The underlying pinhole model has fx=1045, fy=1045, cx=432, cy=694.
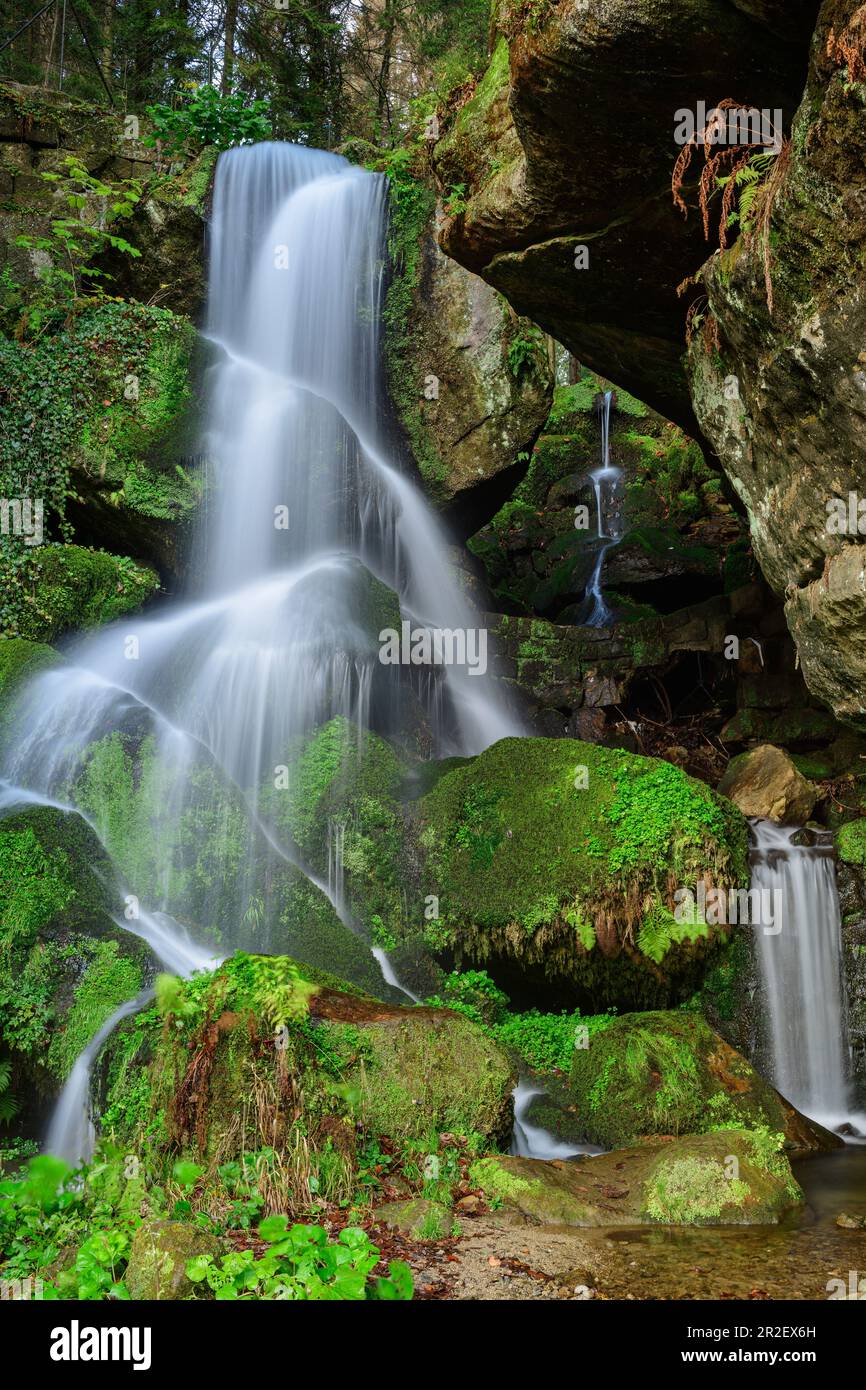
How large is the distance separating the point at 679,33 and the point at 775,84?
0.75 m

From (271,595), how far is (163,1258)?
8.23m

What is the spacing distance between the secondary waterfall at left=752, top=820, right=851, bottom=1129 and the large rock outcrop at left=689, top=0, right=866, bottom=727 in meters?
2.31

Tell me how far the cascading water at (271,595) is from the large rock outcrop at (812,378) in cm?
411

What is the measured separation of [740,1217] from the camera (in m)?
5.20

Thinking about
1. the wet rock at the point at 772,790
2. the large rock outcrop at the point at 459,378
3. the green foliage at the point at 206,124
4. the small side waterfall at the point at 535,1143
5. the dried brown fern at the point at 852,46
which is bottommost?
the small side waterfall at the point at 535,1143

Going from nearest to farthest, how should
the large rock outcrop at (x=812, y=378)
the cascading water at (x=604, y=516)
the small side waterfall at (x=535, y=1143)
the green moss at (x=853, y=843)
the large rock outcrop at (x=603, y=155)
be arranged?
the large rock outcrop at (x=812, y=378), the large rock outcrop at (x=603, y=155), the small side waterfall at (x=535, y=1143), the green moss at (x=853, y=843), the cascading water at (x=604, y=516)

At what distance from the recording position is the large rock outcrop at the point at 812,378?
550cm

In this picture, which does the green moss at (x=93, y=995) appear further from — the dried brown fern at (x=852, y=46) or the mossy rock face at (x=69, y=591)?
the dried brown fern at (x=852, y=46)

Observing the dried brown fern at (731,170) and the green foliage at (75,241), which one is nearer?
the dried brown fern at (731,170)

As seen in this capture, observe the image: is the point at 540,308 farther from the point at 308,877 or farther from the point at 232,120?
the point at 232,120

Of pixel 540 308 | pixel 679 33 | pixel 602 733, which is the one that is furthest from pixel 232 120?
pixel 679 33

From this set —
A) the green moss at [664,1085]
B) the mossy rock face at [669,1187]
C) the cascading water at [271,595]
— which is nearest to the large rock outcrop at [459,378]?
the cascading water at [271,595]

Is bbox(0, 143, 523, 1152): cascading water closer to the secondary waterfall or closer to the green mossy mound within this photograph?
the green mossy mound

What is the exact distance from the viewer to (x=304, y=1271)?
3639mm
